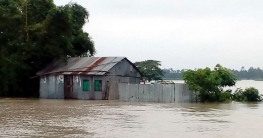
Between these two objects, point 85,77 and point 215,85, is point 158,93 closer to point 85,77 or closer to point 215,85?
point 215,85

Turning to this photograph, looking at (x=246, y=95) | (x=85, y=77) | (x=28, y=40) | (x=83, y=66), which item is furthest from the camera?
(x=28, y=40)

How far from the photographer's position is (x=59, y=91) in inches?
1262

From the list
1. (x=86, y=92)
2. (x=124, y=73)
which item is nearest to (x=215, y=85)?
(x=124, y=73)

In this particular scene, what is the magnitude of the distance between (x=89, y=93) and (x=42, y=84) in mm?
4153

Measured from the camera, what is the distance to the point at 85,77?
31047 millimetres

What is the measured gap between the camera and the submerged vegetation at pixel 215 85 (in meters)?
26.9

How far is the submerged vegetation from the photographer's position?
26.9 m

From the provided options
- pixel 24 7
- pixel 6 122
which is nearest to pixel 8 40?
pixel 24 7

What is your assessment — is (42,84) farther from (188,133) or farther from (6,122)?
(188,133)

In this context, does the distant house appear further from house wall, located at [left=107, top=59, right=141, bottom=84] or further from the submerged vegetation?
the submerged vegetation

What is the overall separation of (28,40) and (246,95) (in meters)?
16.2

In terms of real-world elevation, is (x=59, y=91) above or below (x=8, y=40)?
below

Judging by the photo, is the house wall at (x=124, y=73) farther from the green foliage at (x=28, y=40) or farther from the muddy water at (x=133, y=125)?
the muddy water at (x=133, y=125)

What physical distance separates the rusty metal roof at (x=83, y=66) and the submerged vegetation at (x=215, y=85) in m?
6.35
